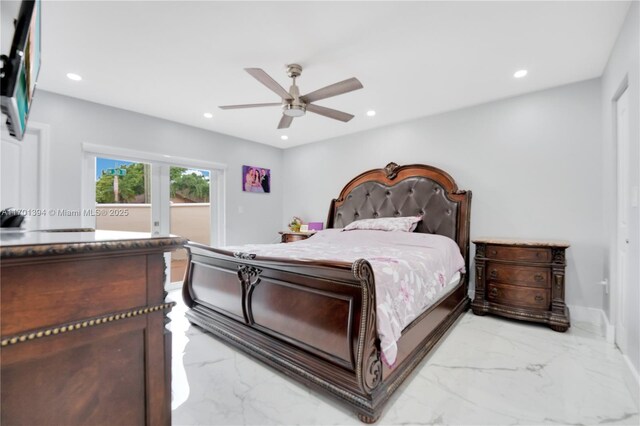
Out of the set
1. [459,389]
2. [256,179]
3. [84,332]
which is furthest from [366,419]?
[256,179]

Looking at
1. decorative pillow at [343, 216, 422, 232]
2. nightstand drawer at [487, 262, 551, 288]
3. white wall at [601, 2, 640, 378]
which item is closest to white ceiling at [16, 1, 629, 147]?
white wall at [601, 2, 640, 378]

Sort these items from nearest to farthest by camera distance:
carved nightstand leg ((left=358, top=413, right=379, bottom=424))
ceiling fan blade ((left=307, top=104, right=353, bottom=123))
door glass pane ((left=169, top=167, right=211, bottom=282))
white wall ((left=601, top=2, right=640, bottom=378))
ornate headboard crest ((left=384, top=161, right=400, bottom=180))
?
carved nightstand leg ((left=358, top=413, right=379, bottom=424)) → white wall ((left=601, top=2, right=640, bottom=378)) → ceiling fan blade ((left=307, top=104, right=353, bottom=123)) → ornate headboard crest ((left=384, top=161, right=400, bottom=180)) → door glass pane ((left=169, top=167, right=211, bottom=282))

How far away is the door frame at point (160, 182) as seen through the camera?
11.3 feet

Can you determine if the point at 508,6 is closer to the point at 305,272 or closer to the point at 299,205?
the point at 305,272

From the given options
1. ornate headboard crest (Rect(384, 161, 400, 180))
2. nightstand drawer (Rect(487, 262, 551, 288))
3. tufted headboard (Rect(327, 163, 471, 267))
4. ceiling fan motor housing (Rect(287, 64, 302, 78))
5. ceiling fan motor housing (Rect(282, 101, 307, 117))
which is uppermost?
ceiling fan motor housing (Rect(287, 64, 302, 78))

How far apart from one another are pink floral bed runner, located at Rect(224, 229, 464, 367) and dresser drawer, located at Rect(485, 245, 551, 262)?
0.32m

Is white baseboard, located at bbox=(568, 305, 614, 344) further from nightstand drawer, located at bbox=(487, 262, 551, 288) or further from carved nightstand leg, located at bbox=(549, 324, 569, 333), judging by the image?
nightstand drawer, located at bbox=(487, 262, 551, 288)

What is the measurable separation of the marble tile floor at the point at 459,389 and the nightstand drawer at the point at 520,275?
513 millimetres

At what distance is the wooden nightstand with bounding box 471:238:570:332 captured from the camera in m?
2.64

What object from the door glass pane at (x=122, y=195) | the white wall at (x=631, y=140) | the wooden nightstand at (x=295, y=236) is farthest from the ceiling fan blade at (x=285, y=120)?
the white wall at (x=631, y=140)

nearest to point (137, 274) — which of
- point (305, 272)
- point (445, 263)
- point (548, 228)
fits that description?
point (305, 272)

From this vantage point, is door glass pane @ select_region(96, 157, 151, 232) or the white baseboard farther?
door glass pane @ select_region(96, 157, 151, 232)

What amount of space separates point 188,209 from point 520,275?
176 inches

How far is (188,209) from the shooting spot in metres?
4.47
